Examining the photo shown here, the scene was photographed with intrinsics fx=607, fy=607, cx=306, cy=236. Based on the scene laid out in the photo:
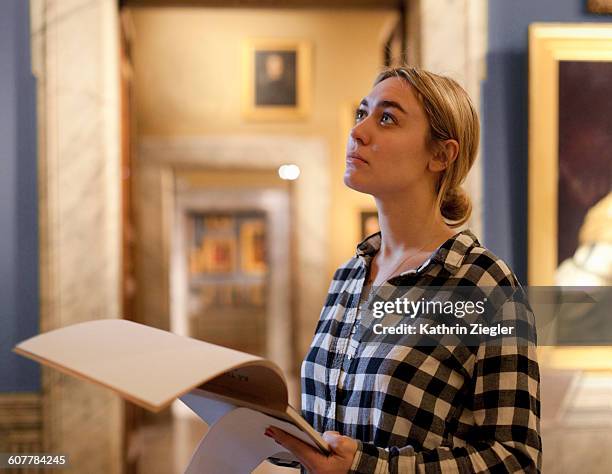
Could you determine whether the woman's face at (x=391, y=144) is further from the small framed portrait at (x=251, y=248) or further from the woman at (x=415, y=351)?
the small framed portrait at (x=251, y=248)

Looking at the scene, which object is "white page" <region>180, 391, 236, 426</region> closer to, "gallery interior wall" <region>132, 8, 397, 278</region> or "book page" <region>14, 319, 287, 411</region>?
"book page" <region>14, 319, 287, 411</region>

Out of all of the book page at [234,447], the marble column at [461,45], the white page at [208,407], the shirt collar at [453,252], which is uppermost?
the marble column at [461,45]

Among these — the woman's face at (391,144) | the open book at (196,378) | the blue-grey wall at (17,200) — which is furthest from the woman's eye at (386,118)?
the blue-grey wall at (17,200)

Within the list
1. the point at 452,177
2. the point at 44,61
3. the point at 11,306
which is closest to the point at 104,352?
the point at 452,177

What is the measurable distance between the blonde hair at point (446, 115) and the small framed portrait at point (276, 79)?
13.0 feet

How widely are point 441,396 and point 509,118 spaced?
5.81 feet

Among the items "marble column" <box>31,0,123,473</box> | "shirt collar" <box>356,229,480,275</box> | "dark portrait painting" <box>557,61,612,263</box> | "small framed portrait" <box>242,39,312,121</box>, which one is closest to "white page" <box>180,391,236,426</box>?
"shirt collar" <box>356,229,480,275</box>

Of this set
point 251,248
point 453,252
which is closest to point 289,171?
point 251,248

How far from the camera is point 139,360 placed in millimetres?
828

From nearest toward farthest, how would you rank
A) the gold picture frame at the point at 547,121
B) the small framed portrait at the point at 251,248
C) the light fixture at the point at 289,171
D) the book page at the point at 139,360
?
the book page at the point at 139,360, the gold picture frame at the point at 547,121, the light fixture at the point at 289,171, the small framed portrait at the point at 251,248

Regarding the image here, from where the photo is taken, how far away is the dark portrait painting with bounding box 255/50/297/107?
5031mm

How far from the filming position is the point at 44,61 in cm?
251

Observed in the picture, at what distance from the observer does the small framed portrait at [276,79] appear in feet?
16.5

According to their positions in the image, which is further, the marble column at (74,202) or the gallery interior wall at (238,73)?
the gallery interior wall at (238,73)
